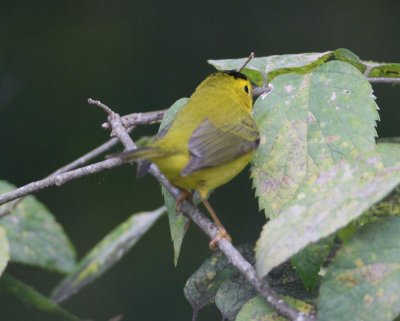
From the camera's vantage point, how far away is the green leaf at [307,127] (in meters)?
1.47

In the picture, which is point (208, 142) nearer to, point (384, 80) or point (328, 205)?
point (384, 80)

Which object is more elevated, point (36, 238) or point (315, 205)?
point (315, 205)

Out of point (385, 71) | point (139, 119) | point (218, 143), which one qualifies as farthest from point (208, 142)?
point (385, 71)

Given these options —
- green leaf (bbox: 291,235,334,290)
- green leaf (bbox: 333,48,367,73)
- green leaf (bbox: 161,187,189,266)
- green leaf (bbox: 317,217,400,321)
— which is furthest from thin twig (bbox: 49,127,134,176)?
green leaf (bbox: 317,217,400,321)

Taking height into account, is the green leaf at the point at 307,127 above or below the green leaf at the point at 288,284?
above

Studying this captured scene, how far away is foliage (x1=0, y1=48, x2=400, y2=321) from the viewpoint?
117 cm

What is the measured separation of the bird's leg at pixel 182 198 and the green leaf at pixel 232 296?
22cm

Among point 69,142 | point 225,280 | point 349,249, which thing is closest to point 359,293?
point 349,249

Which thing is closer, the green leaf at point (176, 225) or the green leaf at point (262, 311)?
the green leaf at point (262, 311)

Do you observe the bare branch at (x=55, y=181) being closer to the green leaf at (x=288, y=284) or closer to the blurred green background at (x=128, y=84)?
the green leaf at (x=288, y=284)

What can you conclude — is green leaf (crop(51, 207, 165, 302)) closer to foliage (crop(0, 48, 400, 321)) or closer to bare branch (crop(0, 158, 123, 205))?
foliage (crop(0, 48, 400, 321))

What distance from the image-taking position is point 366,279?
3.90ft

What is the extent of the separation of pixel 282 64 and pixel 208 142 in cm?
36

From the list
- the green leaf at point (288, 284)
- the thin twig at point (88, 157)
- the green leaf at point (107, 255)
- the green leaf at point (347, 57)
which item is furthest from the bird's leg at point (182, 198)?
the green leaf at point (107, 255)
